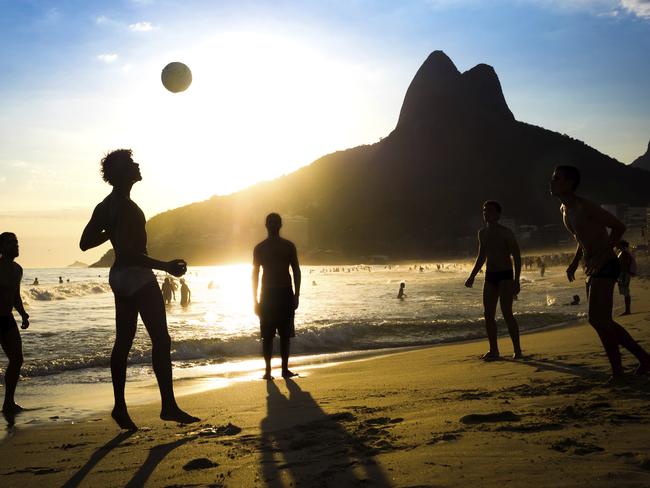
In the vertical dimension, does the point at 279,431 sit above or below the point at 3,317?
below

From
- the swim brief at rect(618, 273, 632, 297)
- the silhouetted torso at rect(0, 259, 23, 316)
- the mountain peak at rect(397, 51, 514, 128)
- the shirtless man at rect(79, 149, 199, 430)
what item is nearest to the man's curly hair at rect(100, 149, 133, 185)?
the shirtless man at rect(79, 149, 199, 430)

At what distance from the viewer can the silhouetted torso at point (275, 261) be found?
26.1 ft

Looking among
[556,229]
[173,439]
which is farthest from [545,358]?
[556,229]

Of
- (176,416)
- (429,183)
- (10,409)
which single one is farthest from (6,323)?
(429,183)

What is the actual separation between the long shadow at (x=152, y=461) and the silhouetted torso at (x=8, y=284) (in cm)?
327

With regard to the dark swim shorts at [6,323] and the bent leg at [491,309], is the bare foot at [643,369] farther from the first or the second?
the dark swim shorts at [6,323]

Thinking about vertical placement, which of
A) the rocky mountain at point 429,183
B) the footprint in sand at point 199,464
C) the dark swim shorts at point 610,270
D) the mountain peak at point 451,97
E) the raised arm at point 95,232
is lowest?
the footprint in sand at point 199,464

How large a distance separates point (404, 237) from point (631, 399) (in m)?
147

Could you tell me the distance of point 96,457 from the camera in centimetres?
422

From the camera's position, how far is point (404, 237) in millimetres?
150750

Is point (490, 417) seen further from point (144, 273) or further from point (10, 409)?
point (10, 409)

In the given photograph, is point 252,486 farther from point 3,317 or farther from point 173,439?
point 3,317

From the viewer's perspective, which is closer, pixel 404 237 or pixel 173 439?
pixel 173 439

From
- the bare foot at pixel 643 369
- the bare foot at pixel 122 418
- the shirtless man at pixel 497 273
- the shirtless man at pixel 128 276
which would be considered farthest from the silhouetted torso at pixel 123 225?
the shirtless man at pixel 497 273
